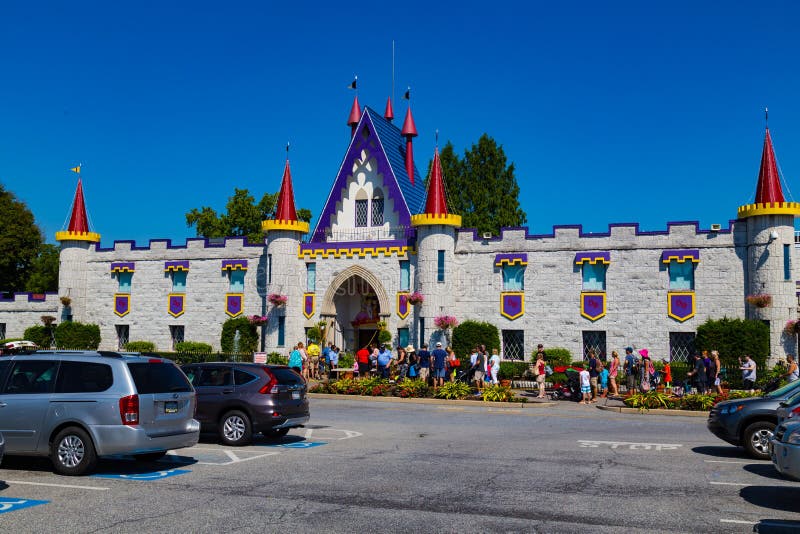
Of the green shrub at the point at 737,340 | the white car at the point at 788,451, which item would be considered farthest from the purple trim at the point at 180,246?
the white car at the point at 788,451

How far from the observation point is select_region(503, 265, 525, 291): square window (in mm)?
33656

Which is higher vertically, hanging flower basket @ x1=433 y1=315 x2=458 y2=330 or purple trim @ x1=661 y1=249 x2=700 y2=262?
purple trim @ x1=661 y1=249 x2=700 y2=262

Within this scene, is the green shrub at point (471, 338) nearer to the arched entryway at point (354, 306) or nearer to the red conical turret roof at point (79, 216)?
the arched entryway at point (354, 306)

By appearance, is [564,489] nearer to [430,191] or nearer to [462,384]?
[462,384]

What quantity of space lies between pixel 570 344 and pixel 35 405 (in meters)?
24.9

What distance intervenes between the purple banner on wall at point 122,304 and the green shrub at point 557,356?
21413 millimetres

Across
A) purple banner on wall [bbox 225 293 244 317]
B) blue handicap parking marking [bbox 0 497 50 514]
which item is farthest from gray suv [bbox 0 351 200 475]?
purple banner on wall [bbox 225 293 244 317]

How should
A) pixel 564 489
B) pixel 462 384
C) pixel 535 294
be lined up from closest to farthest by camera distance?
1. pixel 564 489
2. pixel 462 384
3. pixel 535 294

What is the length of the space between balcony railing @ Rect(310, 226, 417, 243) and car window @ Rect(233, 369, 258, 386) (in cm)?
2269

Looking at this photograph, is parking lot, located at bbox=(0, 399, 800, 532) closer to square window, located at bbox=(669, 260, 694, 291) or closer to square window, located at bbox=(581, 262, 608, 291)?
square window, located at bbox=(669, 260, 694, 291)

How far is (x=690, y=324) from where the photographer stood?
101ft

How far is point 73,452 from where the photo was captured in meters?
10.6

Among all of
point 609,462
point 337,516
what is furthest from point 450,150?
point 337,516

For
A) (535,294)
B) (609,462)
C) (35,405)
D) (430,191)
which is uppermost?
(430,191)
